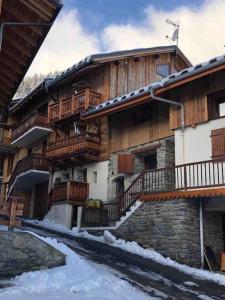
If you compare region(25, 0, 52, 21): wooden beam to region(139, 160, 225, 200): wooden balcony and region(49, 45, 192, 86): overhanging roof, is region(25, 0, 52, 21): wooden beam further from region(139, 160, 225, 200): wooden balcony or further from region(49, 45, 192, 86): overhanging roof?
region(49, 45, 192, 86): overhanging roof

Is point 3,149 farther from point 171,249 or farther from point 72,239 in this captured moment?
point 171,249

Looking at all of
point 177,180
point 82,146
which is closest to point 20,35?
point 177,180

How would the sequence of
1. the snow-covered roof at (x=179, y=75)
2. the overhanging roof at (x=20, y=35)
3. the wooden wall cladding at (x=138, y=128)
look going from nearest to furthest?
the overhanging roof at (x=20, y=35) → the snow-covered roof at (x=179, y=75) → the wooden wall cladding at (x=138, y=128)

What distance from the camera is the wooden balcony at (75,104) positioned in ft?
77.3

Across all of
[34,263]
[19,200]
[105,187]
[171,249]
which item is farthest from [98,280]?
[105,187]

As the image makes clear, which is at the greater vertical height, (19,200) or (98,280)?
(19,200)

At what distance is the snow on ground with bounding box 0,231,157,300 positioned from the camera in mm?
8352

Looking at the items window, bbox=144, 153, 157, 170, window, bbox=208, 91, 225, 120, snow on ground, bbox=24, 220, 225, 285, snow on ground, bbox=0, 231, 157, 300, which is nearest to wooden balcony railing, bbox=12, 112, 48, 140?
window, bbox=144, 153, 157, 170

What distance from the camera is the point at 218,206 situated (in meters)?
14.5

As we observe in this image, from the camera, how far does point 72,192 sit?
2241 centimetres

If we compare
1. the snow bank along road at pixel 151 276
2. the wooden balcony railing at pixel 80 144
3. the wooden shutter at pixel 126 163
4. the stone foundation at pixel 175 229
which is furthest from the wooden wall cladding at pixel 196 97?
the wooden balcony railing at pixel 80 144

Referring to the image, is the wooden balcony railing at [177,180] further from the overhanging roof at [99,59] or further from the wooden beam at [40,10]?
the overhanging roof at [99,59]

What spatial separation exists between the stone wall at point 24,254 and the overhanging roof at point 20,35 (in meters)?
4.10

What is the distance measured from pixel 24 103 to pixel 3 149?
16.9ft
